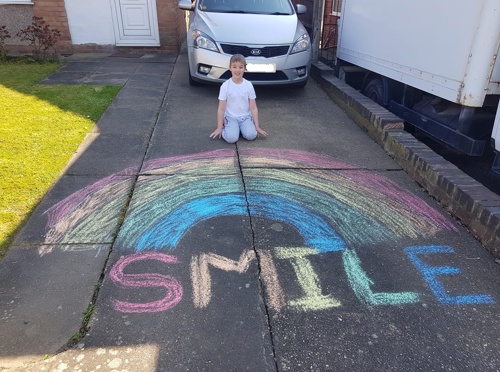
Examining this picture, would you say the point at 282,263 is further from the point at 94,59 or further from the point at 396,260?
the point at 94,59

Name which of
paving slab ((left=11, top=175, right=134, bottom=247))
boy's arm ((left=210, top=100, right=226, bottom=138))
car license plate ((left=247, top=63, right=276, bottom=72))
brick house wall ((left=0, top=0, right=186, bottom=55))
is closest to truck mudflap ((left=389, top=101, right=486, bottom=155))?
car license plate ((left=247, top=63, right=276, bottom=72))

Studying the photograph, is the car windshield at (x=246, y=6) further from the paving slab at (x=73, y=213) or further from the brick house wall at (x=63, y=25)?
the paving slab at (x=73, y=213)

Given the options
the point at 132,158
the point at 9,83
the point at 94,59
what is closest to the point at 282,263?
the point at 132,158

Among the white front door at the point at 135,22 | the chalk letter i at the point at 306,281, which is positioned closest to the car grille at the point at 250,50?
the chalk letter i at the point at 306,281

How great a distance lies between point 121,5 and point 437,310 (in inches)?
414

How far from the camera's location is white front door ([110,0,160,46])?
10.4 m

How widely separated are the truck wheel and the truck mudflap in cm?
46

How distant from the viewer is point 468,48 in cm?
400

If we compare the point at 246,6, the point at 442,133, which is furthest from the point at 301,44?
the point at 442,133

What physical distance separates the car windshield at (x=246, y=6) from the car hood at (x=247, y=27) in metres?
0.25

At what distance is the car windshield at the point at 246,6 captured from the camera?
23.7ft

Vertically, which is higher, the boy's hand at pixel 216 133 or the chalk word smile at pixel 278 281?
the boy's hand at pixel 216 133

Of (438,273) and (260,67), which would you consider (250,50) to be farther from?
(438,273)

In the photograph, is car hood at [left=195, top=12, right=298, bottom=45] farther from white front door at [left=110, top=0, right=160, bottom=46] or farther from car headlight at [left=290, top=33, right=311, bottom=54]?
white front door at [left=110, top=0, right=160, bottom=46]
